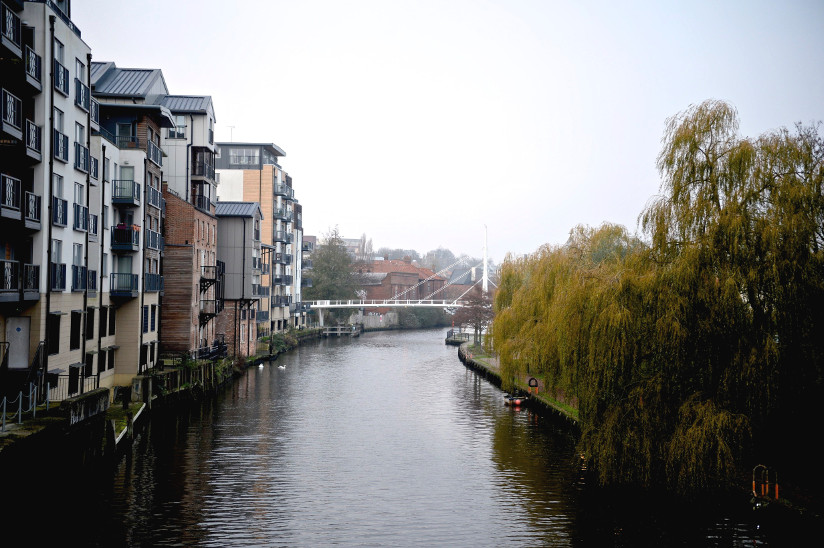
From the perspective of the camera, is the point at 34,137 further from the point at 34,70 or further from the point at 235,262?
the point at 235,262

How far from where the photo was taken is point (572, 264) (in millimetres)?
32906

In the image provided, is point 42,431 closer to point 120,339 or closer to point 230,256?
point 120,339

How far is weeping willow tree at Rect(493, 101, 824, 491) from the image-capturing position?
1830 cm

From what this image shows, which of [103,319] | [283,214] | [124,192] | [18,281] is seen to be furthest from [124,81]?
[283,214]

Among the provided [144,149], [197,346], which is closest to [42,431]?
[144,149]

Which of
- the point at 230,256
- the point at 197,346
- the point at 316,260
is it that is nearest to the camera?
the point at 197,346

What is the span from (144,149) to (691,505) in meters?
28.5

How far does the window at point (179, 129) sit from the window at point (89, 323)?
18.9m

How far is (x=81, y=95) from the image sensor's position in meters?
28.8

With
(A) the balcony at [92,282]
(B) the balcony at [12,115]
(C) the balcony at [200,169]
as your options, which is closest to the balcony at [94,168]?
(A) the balcony at [92,282]

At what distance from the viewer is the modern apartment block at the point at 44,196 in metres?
23.6

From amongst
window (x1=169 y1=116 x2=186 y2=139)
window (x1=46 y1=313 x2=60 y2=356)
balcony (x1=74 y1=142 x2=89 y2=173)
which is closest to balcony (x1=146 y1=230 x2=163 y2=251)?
balcony (x1=74 y1=142 x2=89 y2=173)

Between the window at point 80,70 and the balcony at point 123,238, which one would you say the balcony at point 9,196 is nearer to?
the window at point 80,70

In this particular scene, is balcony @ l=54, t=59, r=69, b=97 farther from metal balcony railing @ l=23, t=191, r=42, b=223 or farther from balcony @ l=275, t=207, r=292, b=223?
balcony @ l=275, t=207, r=292, b=223
